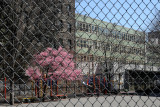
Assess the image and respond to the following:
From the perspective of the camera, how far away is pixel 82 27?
10.3ft

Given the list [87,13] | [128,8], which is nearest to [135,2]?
[128,8]

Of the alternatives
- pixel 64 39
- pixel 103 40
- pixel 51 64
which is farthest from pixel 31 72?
pixel 64 39

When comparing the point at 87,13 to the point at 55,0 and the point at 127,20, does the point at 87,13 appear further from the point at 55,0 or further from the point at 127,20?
the point at 55,0

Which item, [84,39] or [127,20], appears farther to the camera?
[84,39]

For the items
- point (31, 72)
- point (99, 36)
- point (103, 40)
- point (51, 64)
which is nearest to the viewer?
point (99, 36)

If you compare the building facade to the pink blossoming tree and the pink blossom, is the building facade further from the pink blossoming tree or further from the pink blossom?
the pink blossom

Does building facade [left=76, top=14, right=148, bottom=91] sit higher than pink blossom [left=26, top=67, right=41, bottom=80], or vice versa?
building facade [left=76, top=14, right=148, bottom=91]

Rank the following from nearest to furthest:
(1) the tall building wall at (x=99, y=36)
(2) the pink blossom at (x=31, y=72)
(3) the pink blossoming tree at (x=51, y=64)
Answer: (2) the pink blossom at (x=31, y=72) < (3) the pink blossoming tree at (x=51, y=64) < (1) the tall building wall at (x=99, y=36)

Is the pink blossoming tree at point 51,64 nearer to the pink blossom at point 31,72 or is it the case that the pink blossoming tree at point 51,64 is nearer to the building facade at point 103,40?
the pink blossom at point 31,72

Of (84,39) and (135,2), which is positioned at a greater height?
(135,2)

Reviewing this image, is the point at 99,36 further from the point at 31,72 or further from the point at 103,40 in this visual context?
the point at 31,72

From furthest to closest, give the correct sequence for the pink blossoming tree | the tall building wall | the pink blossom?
1. the tall building wall
2. the pink blossoming tree
3. the pink blossom

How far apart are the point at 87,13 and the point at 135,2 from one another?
0.87 m

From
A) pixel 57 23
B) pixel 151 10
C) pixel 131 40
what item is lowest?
pixel 131 40
